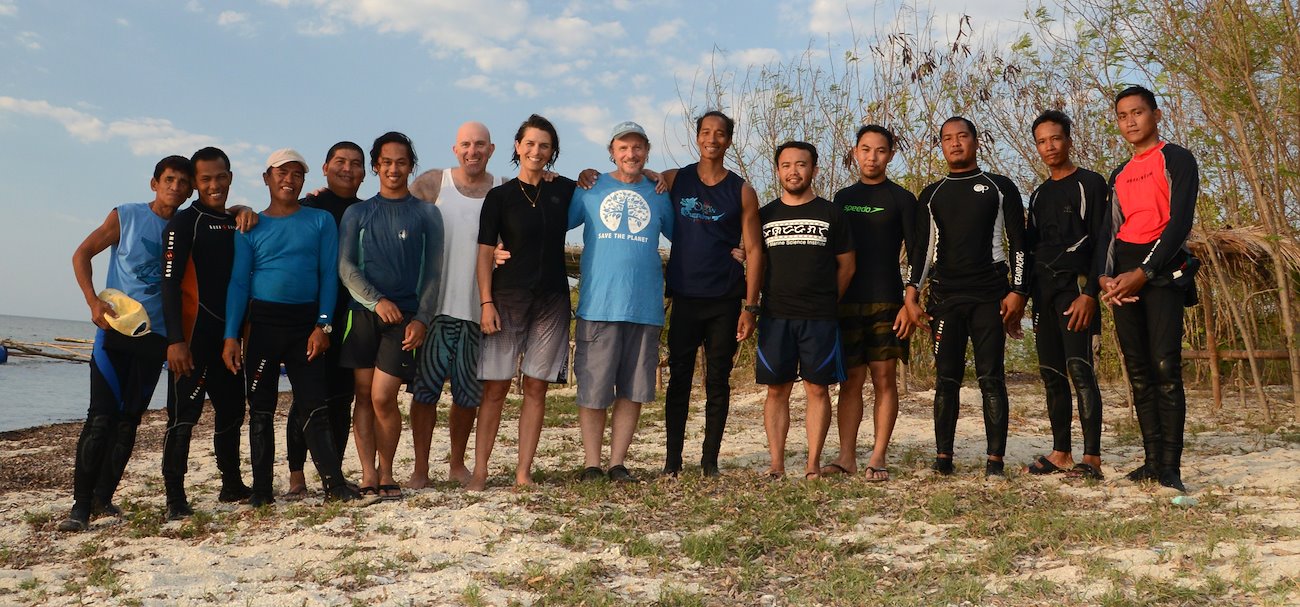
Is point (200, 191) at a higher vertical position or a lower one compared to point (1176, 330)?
higher

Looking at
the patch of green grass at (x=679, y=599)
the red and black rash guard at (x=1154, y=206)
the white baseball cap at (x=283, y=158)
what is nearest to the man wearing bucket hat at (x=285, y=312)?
the white baseball cap at (x=283, y=158)

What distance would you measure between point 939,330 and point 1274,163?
4.15m

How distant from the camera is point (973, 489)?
4.79 metres

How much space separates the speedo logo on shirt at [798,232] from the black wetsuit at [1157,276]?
155cm

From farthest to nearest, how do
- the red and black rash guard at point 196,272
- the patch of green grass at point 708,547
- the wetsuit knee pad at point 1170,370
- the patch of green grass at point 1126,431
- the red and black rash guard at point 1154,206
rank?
the patch of green grass at point 1126,431
the wetsuit knee pad at point 1170,370
the red and black rash guard at point 1154,206
the red and black rash guard at point 196,272
the patch of green grass at point 708,547

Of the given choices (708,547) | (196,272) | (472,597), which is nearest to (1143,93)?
(708,547)

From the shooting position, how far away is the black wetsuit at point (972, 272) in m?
5.06

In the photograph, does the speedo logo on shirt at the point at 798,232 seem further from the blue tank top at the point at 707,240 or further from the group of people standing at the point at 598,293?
the blue tank top at the point at 707,240

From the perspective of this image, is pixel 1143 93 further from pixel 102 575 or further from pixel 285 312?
pixel 102 575

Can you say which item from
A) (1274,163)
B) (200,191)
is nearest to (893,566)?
(200,191)

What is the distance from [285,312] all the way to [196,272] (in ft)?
1.55

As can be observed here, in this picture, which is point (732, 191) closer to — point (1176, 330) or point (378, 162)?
point (378, 162)

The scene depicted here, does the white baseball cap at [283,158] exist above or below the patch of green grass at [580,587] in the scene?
above

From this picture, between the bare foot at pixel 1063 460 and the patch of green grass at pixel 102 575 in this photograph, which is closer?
the patch of green grass at pixel 102 575
